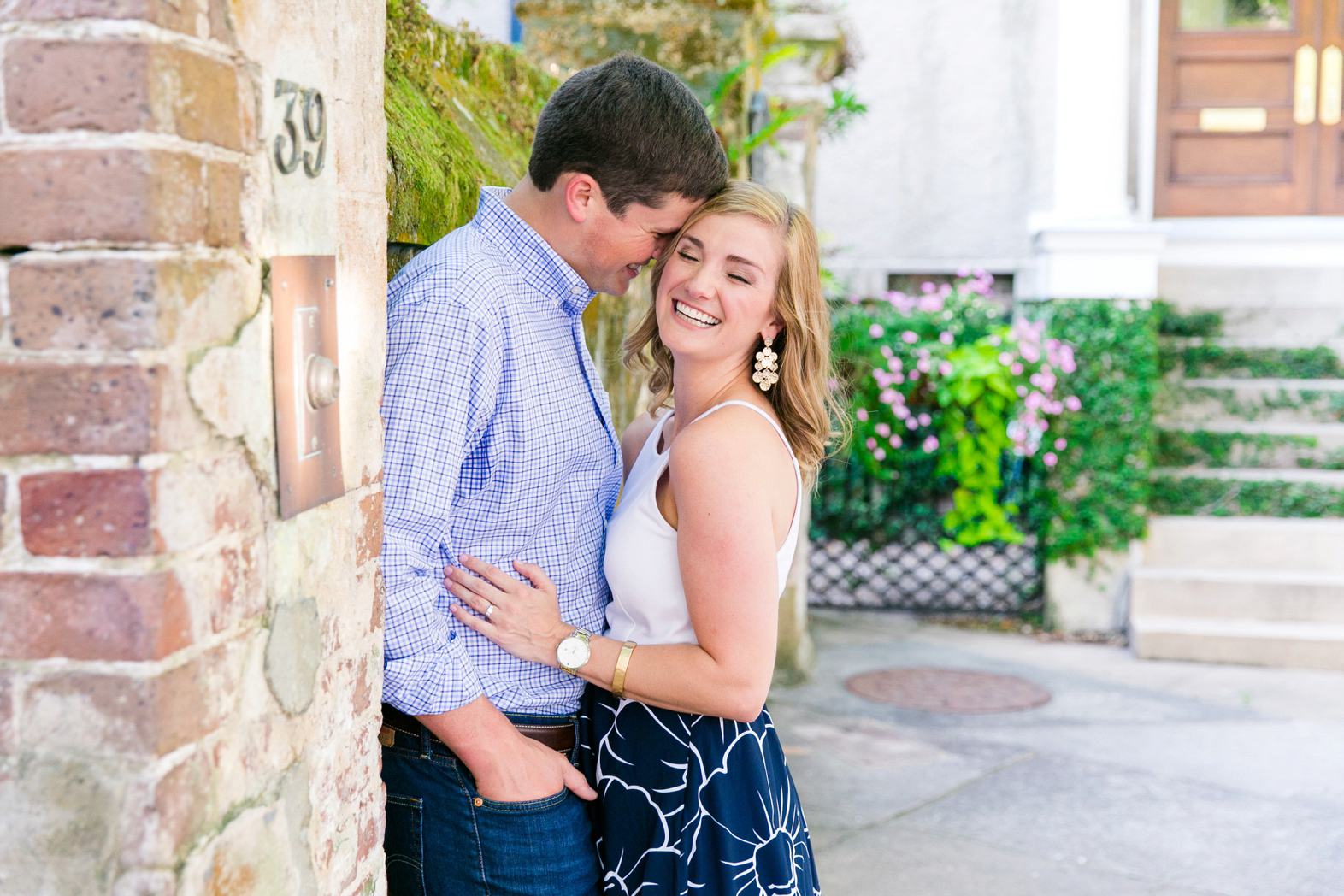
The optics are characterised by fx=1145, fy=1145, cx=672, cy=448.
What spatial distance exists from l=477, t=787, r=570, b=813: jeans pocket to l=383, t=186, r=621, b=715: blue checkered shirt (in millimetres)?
141

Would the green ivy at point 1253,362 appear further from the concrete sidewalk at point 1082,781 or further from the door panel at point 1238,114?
the concrete sidewalk at point 1082,781

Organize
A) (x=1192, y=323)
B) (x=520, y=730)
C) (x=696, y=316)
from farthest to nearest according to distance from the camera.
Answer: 1. (x=1192, y=323)
2. (x=696, y=316)
3. (x=520, y=730)

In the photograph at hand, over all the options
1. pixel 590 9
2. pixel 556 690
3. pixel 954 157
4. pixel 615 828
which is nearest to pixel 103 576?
pixel 556 690

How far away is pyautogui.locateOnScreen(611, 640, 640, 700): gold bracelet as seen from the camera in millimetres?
1776

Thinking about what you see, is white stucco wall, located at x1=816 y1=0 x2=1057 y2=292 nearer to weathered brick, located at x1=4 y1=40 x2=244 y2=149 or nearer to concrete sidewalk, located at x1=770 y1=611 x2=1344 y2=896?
concrete sidewalk, located at x1=770 y1=611 x2=1344 y2=896

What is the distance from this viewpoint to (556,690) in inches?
71.2

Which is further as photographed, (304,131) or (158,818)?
(304,131)

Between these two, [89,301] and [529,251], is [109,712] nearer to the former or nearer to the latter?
[89,301]

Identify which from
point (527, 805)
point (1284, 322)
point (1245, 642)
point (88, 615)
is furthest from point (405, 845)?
point (1284, 322)

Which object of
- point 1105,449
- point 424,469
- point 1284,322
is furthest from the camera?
point 1284,322

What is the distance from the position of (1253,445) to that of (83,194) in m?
6.88

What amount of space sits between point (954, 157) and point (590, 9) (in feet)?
20.6

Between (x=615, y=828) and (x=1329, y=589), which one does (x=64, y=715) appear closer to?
(x=615, y=828)

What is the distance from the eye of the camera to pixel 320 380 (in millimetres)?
1220
